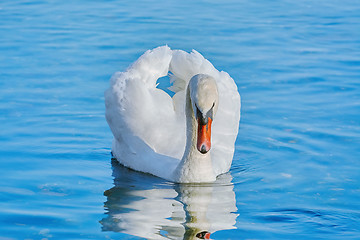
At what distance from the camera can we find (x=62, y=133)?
1040 cm

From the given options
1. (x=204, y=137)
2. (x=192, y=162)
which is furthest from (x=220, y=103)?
(x=204, y=137)

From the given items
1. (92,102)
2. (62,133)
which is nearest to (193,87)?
(62,133)

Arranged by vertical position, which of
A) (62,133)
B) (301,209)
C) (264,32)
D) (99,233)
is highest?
(264,32)

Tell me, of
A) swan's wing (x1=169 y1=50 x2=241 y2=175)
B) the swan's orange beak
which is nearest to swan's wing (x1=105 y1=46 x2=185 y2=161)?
swan's wing (x1=169 y1=50 x2=241 y2=175)

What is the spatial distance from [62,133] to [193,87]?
2.80 metres

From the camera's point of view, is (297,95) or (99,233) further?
(297,95)

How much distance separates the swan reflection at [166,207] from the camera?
7473 millimetres

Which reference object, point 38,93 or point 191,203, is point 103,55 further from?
point 191,203

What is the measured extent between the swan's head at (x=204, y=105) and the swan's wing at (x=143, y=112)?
1142 millimetres

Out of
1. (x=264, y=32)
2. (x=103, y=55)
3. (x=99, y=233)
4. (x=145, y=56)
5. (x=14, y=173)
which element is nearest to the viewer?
(x=99, y=233)

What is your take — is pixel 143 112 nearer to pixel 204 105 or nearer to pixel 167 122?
pixel 167 122

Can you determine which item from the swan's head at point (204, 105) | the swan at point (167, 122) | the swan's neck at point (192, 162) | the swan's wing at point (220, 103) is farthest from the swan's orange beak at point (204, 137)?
the swan's wing at point (220, 103)

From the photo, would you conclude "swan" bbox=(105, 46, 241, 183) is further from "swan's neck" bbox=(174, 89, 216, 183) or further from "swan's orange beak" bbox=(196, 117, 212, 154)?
"swan's orange beak" bbox=(196, 117, 212, 154)

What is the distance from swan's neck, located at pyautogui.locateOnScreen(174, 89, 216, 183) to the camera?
28.6 ft
